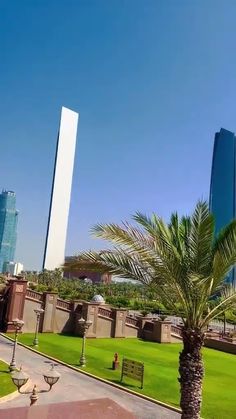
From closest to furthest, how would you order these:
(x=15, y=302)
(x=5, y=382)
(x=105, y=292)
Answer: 1. (x=5, y=382)
2. (x=15, y=302)
3. (x=105, y=292)

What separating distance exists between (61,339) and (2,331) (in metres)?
5.44

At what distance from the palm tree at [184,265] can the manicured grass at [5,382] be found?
27.0 ft

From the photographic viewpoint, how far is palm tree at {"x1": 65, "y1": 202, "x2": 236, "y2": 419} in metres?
10.6

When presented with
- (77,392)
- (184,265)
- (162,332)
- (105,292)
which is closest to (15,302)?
(162,332)

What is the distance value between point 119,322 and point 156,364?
12.6 metres

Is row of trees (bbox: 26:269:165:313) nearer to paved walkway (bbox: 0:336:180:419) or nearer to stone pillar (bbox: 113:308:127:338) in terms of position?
stone pillar (bbox: 113:308:127:338)

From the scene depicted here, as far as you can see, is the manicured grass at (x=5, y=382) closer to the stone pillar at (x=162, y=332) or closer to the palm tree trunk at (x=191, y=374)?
the palm tree trunk at (x=191, y=374)

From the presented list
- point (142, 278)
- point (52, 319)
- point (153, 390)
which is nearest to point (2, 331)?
point (52, 319)

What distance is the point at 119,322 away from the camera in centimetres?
3831

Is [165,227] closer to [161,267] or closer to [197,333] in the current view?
[161,267]

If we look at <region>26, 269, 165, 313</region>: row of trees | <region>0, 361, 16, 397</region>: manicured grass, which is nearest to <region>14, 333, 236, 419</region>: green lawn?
<region>0, 361, 16, 397</region>: manicured grass

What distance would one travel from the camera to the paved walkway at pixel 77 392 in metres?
15.4

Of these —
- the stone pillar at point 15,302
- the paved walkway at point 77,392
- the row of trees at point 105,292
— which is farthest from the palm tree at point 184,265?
the row of trees at point 105,292

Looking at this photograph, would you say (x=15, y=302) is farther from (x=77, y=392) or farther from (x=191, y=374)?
(x=191, y=374)
